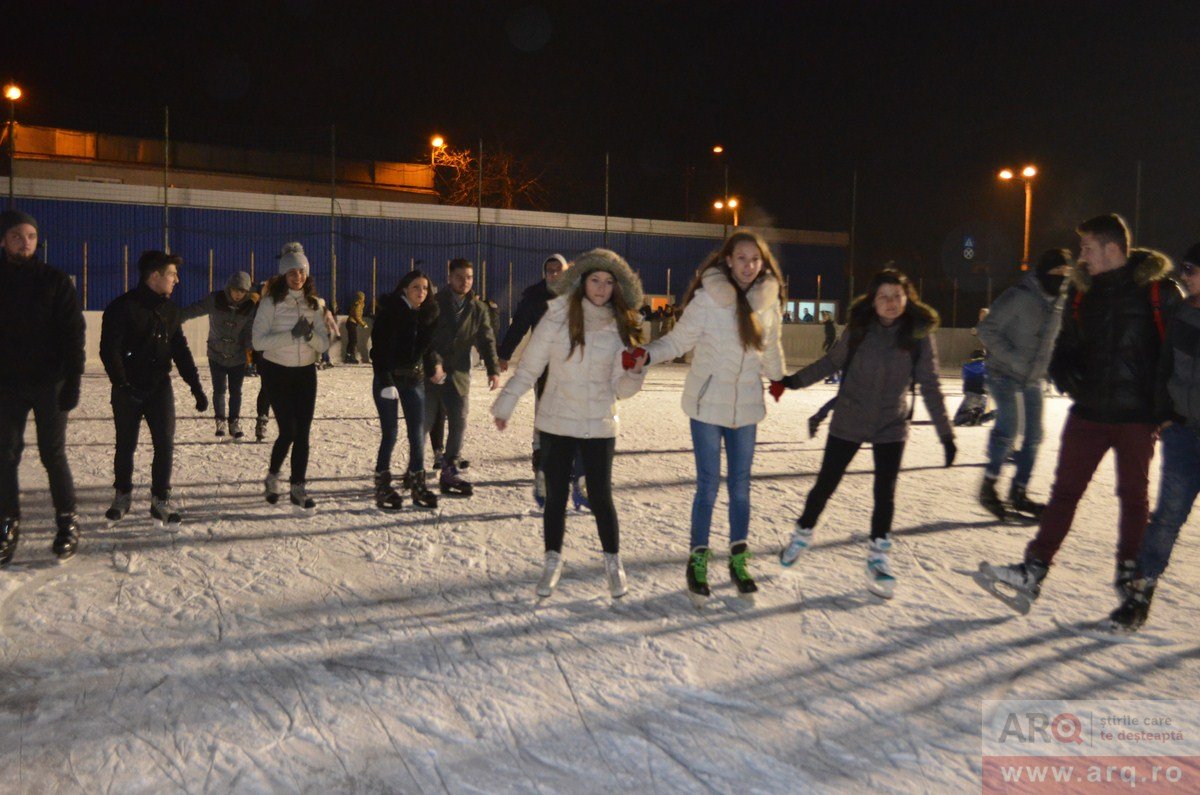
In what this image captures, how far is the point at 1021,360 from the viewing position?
235 inches

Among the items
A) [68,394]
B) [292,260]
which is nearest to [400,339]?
[292,260]

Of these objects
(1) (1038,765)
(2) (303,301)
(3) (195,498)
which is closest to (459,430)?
(2) (303,301)

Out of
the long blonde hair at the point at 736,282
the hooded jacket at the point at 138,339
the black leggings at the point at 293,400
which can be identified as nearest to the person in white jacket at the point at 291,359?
the black leggings at the point at 293,400

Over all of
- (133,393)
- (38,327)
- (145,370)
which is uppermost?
(38,327)

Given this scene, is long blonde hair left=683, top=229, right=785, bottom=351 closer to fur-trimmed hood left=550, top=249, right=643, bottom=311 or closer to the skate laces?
fur-trimmed hood left=550, top=249, right=643, bottom=311

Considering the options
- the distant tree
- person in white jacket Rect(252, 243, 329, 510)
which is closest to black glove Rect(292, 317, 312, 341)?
person in white jacket Rect(252, 243, 329, 510)

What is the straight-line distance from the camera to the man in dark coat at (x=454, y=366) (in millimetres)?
6836

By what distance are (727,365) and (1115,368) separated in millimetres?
1520

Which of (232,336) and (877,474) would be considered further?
(232,336)

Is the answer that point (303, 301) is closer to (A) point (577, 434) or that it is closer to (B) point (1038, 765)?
(A) point (577, 434)

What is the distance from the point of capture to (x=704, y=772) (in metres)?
2.72

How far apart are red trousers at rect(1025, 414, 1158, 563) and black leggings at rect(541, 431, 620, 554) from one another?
179 cm

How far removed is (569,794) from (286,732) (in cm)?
92

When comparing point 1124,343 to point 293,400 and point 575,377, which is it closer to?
point 575,377
